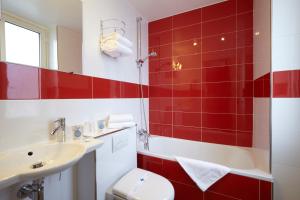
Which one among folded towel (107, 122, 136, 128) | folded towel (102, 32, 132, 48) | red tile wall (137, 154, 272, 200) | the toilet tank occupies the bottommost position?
red tile wall (137, 154, 272, 200)

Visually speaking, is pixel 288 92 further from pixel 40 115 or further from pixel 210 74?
pixel 40 115

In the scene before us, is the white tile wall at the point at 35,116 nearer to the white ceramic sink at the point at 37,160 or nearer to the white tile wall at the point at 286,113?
the white ceramic sink at the point at 37,160

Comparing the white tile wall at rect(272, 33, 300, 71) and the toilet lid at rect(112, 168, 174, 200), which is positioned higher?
the white tile wall at rect(272, 33, 300, 71)

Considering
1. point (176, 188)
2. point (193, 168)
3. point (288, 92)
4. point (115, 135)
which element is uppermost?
point (288, 92)

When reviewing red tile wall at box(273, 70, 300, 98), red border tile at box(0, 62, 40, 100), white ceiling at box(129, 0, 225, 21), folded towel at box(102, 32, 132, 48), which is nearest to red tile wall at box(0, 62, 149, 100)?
red border tile at box(0, 62, 40, 100)

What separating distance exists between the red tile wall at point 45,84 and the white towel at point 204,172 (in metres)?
1.07

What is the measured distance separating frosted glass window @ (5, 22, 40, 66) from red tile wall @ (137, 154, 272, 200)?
4.43 feet

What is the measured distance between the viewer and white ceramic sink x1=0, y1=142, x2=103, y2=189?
2.00ft

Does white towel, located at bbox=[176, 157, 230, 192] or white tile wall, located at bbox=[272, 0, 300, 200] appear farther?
white towel, located at bbox=[176, 157, 230, 192]

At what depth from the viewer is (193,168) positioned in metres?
1.35

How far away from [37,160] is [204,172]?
1.26m

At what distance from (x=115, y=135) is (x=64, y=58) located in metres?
0.75

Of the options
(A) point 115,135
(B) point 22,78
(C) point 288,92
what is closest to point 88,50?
(B) point 22,78

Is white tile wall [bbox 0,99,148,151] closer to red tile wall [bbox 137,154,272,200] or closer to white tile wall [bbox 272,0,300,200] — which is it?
red tile wall [bbox 137,154,272,200]
